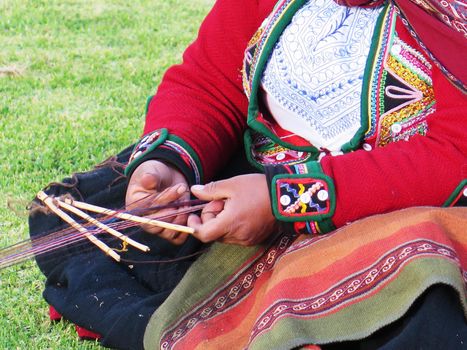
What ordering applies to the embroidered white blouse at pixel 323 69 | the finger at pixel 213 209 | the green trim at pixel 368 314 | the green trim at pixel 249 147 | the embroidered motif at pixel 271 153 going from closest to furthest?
the green trim at pixel 368 314, the finger at pixel 213 209, the embroidered white blouse at pixel 323 69, the embroidered motif at pixel 271 153, the green trim at pixel 249 147

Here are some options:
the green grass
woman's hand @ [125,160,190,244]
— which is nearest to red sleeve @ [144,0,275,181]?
woman's hand @ [125,160,190,244]

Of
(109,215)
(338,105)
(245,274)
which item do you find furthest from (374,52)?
(109,215)

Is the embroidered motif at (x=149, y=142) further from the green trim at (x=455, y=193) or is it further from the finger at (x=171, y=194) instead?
the green trim at (x=455, y=193)

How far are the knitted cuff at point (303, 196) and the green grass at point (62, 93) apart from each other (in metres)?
0.76

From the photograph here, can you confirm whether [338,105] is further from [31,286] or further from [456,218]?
[31,286]

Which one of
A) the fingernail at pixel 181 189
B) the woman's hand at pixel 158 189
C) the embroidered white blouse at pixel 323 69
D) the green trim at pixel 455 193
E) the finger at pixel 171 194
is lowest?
the woman's hand at pixel 158 189

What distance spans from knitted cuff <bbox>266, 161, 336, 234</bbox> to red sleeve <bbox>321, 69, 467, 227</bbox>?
20 millimetres

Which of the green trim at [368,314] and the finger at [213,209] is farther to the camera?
the finger at [213,209]

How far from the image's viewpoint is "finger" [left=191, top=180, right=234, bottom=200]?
1967 millimetres

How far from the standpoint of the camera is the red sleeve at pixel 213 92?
7.83 feet

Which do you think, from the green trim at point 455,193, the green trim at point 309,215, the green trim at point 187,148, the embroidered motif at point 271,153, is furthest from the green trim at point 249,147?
the green trim at point 455,193

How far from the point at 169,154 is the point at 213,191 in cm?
34

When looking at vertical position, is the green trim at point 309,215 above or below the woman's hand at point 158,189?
above

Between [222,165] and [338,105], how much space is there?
47 centimetres
